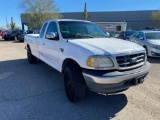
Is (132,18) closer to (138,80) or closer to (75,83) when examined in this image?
(138,80)

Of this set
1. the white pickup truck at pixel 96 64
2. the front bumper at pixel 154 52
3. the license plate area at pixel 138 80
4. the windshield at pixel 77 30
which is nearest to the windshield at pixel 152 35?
the front bumper at pixel 154 52

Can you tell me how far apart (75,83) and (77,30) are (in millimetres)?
1753

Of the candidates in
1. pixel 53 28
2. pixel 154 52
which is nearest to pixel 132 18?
pixel 154 52

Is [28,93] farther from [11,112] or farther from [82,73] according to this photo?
[82,73]

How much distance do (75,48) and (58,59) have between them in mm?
981

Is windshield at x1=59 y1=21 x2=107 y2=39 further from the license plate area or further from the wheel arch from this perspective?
the license plate area

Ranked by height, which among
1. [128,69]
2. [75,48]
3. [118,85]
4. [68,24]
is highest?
[68,24]

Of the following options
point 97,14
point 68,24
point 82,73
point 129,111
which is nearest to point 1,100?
point 82,73

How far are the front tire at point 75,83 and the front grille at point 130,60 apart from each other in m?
0.87

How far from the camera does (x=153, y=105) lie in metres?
3.80

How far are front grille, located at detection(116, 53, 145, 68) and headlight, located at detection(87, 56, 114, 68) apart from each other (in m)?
0.19

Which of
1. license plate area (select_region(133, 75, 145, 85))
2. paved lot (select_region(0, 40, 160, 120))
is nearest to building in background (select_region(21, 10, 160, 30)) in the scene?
paved lot (select_region(0, 40, 160, 120))

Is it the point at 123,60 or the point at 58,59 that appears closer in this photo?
the point at 123,60

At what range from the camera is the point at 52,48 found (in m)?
4.81
